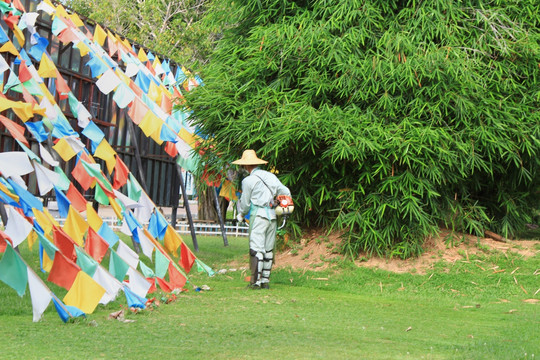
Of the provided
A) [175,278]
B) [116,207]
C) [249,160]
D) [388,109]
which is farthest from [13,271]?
[388,109]

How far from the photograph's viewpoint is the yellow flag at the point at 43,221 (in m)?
6.60

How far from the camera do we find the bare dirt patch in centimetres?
1034

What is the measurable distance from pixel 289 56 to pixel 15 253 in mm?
6067

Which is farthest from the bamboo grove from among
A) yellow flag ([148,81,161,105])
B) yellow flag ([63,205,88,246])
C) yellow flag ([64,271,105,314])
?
yellow flag ([64,271,105,314])

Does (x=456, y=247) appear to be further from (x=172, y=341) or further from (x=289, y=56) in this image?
(x=172, y=341)

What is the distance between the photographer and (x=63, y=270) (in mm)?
6004

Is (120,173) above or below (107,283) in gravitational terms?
above

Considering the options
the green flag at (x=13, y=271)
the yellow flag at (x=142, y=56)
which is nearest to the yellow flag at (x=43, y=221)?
the green flag at (x=13, y=271)

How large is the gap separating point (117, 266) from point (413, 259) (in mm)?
4887

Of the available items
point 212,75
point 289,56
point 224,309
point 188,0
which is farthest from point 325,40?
point 188,0

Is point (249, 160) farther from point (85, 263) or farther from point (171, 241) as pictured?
point (85, 263)

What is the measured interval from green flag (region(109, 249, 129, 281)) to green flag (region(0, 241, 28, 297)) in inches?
57.3

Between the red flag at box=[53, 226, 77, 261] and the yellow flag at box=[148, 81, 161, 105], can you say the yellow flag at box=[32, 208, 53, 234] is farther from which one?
the yellow flag at box=[148, 81, 161, 105]

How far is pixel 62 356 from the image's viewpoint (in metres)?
4.82
